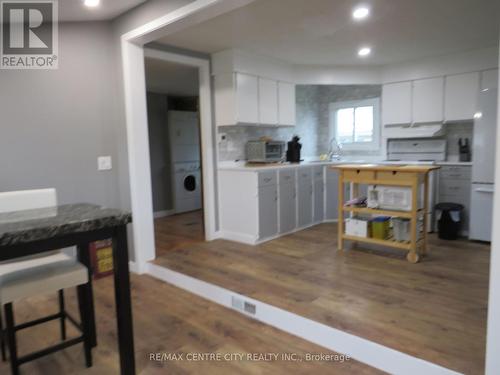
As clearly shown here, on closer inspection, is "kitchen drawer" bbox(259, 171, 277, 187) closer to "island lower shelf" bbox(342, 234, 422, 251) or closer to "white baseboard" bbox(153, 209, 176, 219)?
"island lower shelf" bbox(342, 234, 422, 251)

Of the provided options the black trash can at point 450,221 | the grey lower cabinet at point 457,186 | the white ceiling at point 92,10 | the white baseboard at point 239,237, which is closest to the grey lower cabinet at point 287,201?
the white baseboard at point 239,237

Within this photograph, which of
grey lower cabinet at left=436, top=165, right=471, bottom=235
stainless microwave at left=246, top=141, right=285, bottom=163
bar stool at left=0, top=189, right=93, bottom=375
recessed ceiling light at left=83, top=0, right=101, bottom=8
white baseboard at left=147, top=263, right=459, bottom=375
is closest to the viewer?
bar stool at left=0, top=189, right=93, bottom=375

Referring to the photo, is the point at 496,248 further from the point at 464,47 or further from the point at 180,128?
the point at 180,128

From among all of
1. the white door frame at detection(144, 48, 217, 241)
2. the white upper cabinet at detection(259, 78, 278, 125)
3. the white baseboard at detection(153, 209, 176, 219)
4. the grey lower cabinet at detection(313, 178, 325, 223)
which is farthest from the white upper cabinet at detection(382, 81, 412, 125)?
the white baseboard at detection(153, 209, 176, 219)

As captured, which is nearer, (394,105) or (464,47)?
(464,47)

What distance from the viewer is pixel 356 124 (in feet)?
19.5

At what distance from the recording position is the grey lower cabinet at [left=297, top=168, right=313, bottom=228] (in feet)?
15.8

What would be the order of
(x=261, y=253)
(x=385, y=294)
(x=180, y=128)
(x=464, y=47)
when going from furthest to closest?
(x=180, y=128), (x=464, y=47), (x=261, y=253), (x=385, y=294)

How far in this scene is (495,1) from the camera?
301cm

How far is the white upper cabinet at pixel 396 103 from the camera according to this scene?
5125mm

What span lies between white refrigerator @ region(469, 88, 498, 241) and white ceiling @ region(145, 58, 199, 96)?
344 centimetres

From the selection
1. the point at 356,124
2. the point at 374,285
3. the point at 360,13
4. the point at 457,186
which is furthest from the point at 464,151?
the point at 374,285

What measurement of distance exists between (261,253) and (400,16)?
8.83ft

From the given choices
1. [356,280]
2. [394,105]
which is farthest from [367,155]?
[356,280]
